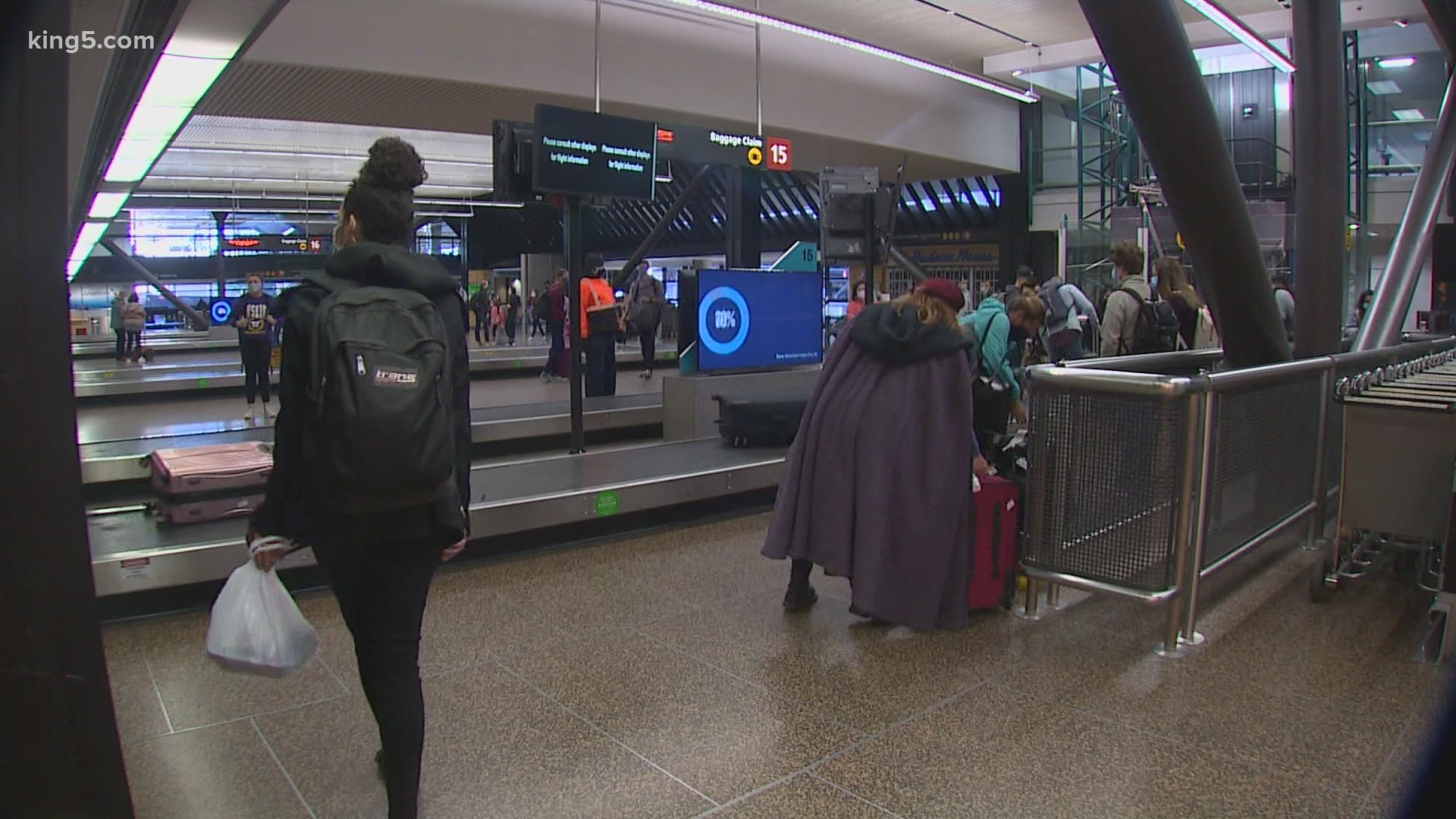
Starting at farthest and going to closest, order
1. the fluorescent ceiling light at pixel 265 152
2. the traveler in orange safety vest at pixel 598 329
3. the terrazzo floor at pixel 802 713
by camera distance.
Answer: the fluorescent ceiling light at pixel 265 152, the traveler in orange safety vest at pixel 598 329, the terrazzo floor at pixel 802 713

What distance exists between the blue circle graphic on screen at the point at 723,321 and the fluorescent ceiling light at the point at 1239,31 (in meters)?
6.81

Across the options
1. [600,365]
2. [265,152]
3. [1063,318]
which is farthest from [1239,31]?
[265,152]

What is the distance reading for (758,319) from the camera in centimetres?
867

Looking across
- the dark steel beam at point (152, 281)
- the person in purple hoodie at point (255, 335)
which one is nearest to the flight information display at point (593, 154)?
the person in purple hoodie at point (255, 335)

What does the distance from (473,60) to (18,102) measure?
32.0ft

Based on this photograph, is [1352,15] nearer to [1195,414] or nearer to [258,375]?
[1195,414]

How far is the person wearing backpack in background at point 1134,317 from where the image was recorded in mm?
6840

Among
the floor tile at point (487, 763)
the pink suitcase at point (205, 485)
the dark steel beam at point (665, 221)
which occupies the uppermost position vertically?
the dark steel beam at point (665, 221)

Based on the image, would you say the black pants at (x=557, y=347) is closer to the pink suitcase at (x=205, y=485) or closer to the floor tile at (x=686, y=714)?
the pink suitcase at (x=205, y=485)

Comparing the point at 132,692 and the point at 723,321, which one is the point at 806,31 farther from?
the point at 132,692

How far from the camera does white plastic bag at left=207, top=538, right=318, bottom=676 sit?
228 cm

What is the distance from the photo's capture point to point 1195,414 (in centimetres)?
369

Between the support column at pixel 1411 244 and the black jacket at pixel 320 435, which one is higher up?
the support column at pixel 1411 244

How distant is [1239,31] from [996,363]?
9.64m
